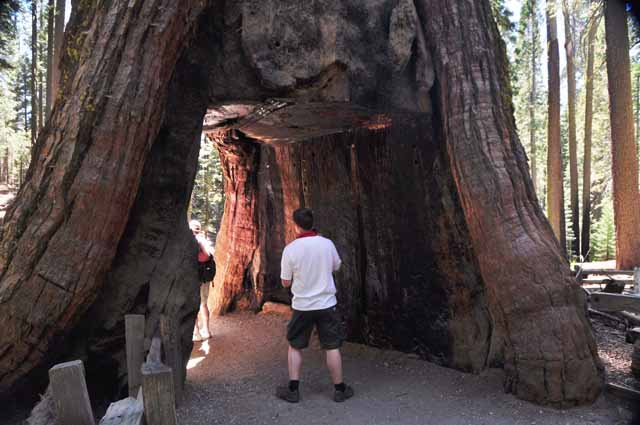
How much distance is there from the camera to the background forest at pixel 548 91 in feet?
43.0

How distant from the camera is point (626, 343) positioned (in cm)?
627

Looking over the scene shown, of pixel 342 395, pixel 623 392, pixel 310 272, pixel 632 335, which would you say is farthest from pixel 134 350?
pixel 632 335

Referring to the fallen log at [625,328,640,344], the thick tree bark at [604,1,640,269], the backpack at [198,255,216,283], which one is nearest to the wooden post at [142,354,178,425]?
the backpack at [198,255,216,283]

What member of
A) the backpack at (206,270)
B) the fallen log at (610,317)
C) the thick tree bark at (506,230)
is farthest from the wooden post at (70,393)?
the fallen log at (610,317)

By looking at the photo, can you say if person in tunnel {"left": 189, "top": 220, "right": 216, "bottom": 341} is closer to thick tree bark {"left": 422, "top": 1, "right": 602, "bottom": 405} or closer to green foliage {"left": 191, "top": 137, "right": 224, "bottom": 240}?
thick tree bark {"left": 422, "top": 1, "right": 602, "bottom": 405}

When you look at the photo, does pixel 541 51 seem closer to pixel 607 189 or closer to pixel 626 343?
pixel 607 189

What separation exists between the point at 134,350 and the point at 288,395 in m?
2.01

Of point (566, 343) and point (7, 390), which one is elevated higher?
point (566, 343)

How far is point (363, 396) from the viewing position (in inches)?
216

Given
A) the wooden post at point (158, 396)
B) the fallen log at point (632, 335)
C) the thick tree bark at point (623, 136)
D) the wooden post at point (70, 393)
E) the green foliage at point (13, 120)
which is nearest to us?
the wooden post at point (158, 396)

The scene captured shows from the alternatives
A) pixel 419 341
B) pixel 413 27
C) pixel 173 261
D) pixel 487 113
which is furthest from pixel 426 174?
pixel 173 261

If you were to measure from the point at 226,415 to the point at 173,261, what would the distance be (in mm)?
1865

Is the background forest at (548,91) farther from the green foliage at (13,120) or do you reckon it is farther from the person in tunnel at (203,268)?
the person in tunnel at (203,268)

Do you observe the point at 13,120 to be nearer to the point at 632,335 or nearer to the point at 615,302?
the point at 615,302
